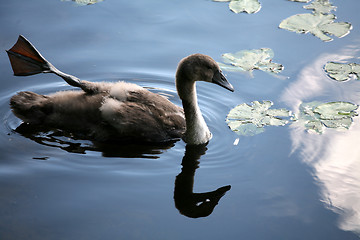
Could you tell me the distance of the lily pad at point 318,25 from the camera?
7.26m

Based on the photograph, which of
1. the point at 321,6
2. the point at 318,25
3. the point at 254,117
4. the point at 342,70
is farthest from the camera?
the point at 321,6

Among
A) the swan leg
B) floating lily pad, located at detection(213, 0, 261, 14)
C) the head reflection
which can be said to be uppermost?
floating lily pad, located at detection(213, 0, 261, 14)

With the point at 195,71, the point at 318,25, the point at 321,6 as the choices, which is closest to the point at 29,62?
the point at 195,71

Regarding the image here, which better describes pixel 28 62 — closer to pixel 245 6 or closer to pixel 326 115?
pixel 326 115

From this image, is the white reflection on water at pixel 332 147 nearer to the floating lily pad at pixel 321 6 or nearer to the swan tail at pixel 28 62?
the floating lily pad at pixel 321 6

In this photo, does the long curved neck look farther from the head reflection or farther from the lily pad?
the lily pad

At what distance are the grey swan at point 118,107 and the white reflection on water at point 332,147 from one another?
105 cm

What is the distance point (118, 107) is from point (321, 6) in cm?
408

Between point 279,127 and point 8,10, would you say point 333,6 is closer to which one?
point 279,127

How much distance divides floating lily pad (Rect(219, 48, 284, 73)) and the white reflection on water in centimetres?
40

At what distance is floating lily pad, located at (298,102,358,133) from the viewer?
564cm

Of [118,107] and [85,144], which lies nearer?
[118,107]

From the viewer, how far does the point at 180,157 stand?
17.3 ft

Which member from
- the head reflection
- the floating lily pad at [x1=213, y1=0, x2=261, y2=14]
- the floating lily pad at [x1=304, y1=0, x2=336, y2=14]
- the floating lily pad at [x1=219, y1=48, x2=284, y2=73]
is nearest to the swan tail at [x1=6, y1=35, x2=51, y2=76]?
the head reflection
